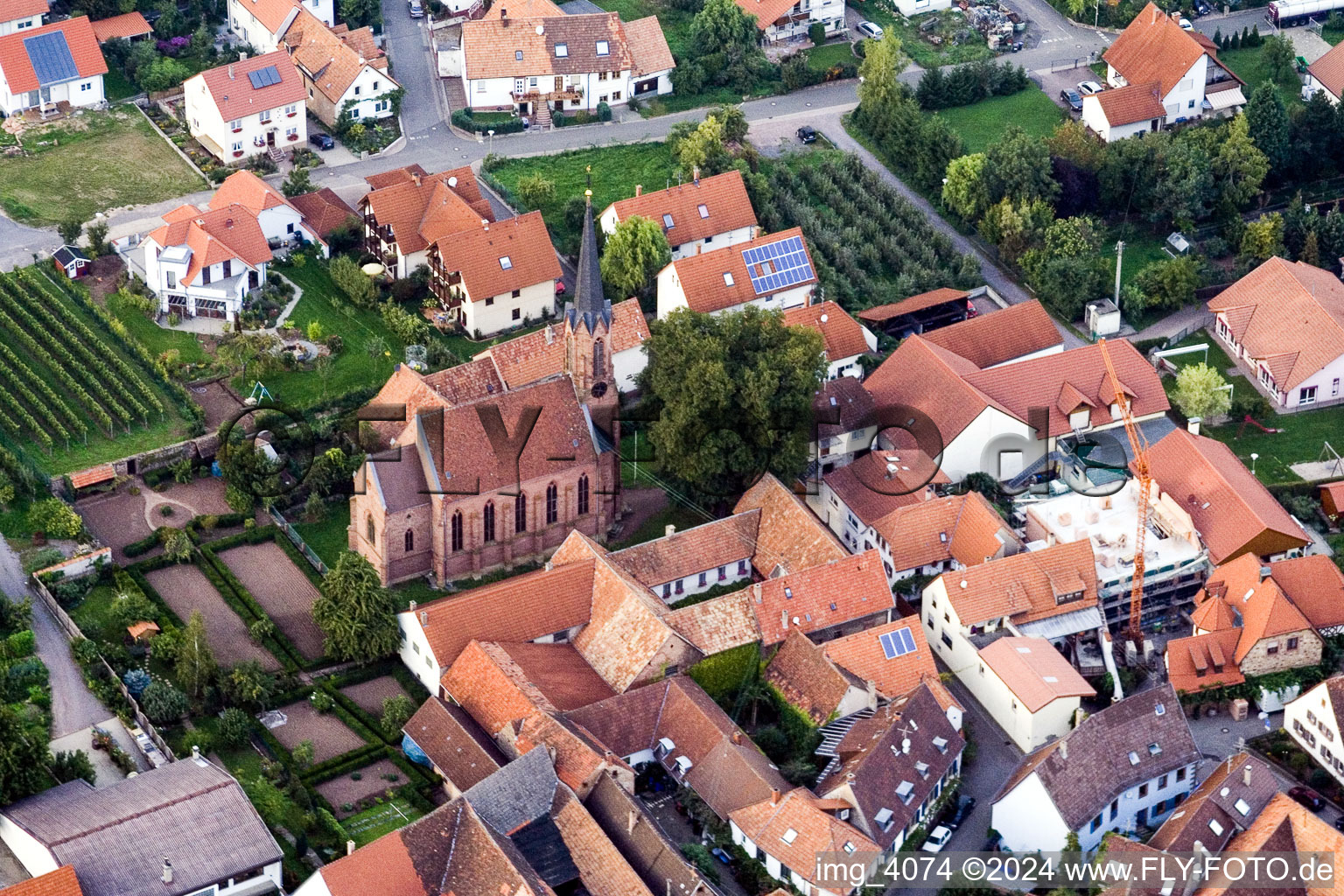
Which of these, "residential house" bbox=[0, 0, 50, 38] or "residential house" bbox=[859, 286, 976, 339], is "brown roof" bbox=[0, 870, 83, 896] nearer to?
"residential house" bbox=[859, 286, 976, 339]

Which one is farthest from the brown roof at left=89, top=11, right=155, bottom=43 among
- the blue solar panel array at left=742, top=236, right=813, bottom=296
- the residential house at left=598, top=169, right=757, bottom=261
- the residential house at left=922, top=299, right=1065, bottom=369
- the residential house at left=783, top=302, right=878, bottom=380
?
the residential house at left=922, top=299, right=1065, bottom=369

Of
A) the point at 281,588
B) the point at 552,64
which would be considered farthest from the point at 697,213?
the point at 281,588

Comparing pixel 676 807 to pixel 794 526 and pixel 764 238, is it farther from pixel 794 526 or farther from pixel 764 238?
pixel 764 238

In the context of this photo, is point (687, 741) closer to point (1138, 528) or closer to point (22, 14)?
point (1138, 528)

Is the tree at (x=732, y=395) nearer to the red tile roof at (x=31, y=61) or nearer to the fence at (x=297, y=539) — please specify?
the fence at (x=297, y=539)

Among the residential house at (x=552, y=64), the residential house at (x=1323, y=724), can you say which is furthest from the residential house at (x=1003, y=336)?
the residential house at (x=552, y=64)

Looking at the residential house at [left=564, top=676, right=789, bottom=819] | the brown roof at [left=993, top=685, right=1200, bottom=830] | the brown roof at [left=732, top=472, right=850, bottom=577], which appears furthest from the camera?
the brown roof at [left=732, top=472, right=850, bottom=577]

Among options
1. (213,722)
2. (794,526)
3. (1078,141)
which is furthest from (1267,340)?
(213,722)
